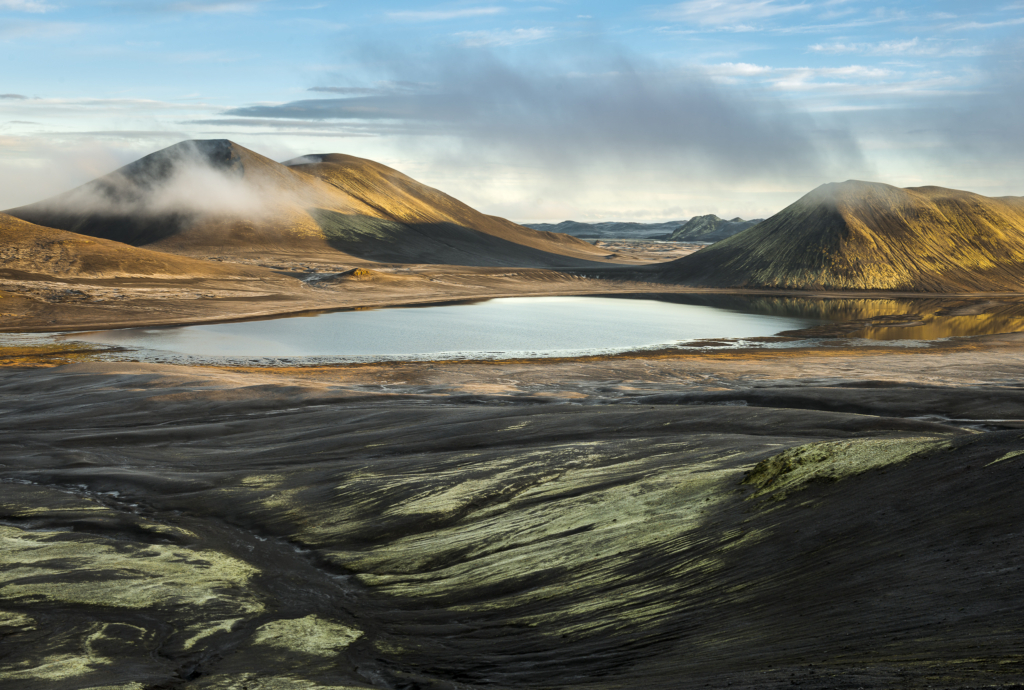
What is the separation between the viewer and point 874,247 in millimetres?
104500

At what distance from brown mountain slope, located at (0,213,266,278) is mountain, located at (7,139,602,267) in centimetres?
4996

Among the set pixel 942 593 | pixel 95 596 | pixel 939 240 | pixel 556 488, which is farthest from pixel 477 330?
pixel 939 240

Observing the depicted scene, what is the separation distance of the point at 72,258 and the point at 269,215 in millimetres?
82178

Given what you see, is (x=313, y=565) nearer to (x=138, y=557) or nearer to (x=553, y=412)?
(x=138, y=557)

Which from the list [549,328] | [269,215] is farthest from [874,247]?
[269,215]

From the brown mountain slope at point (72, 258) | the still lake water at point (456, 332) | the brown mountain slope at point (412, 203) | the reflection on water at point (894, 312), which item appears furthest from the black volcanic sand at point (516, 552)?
the brown mountain slope at point (412, 203)

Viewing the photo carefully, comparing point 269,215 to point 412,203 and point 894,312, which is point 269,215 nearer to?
point 412,203

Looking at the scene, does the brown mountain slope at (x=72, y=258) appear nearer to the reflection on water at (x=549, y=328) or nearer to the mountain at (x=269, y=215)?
the reflection on water at (x=549, y=328)

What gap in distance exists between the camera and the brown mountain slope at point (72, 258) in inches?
2731

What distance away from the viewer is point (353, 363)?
37.0 m

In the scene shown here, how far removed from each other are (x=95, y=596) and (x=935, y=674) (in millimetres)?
9991

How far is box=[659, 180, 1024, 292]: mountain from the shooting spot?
100312 millimetres

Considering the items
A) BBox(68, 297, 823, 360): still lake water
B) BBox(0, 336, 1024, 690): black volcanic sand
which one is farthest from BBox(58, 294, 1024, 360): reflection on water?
BBox(0, 336, 1024, 690): black volcanic sand

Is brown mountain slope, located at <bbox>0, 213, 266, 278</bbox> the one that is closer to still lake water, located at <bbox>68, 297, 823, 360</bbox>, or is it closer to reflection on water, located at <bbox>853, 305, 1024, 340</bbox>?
still lake water, located at <bbox>68, 297, 823, 360</bbox>
